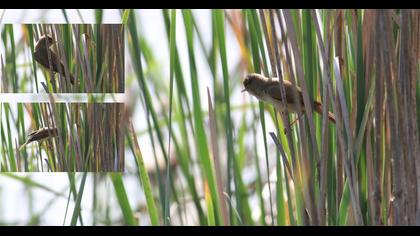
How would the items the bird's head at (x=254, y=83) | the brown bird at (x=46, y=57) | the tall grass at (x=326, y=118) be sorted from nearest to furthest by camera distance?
the tall grass at (x=326, y=118), the bird's head at (x=254, y=83), the brown bird at (x=46, y=57)

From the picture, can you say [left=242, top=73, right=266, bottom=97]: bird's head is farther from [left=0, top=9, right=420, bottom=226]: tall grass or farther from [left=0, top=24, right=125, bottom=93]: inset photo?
[left=0, top=24, right=125, bottom=93]: inset photo

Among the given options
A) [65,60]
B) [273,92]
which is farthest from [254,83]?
[65,60]

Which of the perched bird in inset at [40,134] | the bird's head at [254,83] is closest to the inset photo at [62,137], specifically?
the perched bird in inset at [40,134]

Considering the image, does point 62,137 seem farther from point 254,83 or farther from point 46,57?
point 254,83

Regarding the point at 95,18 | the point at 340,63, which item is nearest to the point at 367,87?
the point at 340,63

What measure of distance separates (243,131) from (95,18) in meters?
0.50

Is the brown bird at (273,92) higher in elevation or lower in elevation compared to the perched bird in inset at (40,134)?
higher

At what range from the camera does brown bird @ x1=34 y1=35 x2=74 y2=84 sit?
176 centimetres

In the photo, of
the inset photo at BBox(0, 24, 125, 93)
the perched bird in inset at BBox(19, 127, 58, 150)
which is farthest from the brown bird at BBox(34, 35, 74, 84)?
the perched bird in inset at BBox(19, 127, 58, 150)

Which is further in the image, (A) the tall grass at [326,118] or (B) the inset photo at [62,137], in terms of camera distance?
(B) the inset photo at [62,137]

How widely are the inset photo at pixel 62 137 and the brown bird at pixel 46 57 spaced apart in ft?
0.25

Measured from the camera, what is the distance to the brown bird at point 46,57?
1.76 metres

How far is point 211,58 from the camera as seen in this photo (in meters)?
1.63

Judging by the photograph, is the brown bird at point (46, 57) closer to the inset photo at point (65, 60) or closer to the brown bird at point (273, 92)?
the inset photo at point (65, 60)
